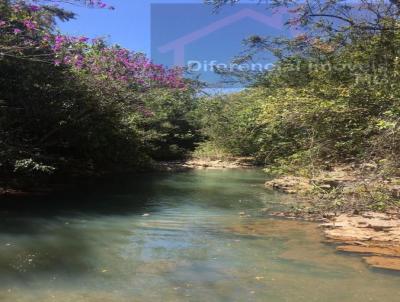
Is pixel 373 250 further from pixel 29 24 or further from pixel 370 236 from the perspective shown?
pixel 29 24

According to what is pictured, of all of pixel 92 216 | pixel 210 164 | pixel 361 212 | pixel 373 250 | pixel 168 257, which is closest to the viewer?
pixel 168 257

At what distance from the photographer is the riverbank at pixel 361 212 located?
7.96 m

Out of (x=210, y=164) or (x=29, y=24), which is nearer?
(x=29, y=24)

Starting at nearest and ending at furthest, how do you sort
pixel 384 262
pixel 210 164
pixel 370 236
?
pixel 384 262
pixel 370 236
pixel 210 164

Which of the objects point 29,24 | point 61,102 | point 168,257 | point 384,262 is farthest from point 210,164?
point 384,262

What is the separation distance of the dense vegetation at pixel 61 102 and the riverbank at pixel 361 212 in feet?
17.5

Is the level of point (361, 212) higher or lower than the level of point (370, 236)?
higher

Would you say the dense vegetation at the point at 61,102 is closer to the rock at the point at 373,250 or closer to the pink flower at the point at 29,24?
the pink flower at the point at 29,24

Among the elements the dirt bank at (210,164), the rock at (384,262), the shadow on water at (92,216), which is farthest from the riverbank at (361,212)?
the dirt bank at (210,164)

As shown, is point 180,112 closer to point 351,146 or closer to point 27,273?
point 351,146

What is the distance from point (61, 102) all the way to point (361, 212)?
8.22 metres

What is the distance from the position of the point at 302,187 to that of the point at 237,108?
1681 cm

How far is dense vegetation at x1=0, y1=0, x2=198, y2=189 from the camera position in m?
11.5

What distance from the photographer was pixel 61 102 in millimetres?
13336
